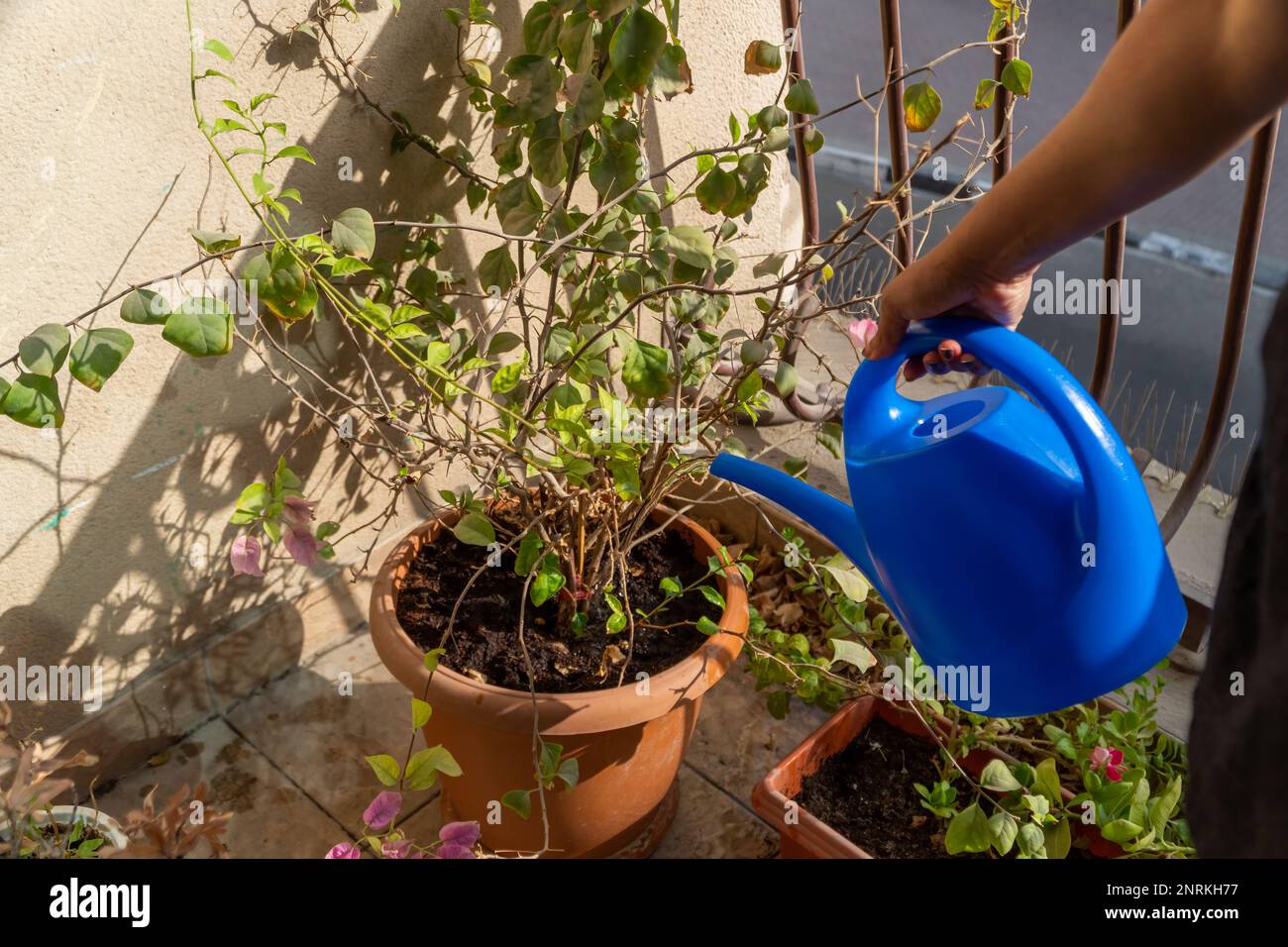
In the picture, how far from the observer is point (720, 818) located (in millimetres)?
1652

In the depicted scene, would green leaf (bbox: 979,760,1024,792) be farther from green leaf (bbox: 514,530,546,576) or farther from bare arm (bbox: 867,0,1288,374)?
bare arm (bbox: 867,0,1288,374)

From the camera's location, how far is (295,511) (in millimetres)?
1501

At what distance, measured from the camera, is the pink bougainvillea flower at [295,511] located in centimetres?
150

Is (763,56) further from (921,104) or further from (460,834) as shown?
(460,834)

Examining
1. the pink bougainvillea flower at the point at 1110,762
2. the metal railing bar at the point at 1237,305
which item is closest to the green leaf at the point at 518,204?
the metal railing bar at the point at 1237,305

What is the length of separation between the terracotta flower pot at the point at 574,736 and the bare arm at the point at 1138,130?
0.73 meters

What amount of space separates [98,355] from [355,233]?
0.98 feet

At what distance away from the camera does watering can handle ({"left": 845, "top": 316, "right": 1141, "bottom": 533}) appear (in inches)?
30.3

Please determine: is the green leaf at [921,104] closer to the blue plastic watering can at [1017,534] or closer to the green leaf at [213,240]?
the blue plastic watering can at [1017,534]

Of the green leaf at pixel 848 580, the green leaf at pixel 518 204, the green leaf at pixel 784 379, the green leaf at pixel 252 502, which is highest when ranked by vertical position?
the green leaf at pixel 518 204

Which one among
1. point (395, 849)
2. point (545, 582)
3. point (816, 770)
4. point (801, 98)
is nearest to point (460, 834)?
point (395, 849)

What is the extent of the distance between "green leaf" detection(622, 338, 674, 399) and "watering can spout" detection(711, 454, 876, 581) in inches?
4.9

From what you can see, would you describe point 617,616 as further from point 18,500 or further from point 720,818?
point 18,500

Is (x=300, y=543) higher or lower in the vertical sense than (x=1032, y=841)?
higher
